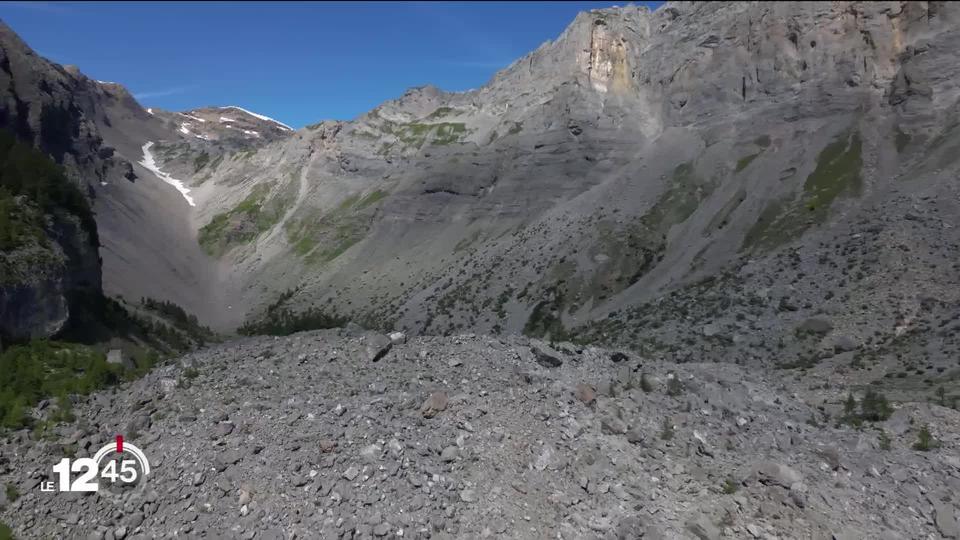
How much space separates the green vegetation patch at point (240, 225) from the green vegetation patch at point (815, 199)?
81.9 meters

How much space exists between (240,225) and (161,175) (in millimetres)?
51100

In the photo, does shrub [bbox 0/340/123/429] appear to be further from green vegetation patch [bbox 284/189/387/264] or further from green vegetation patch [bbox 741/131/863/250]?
green vegetation patch [bbox 284/189/387/264]

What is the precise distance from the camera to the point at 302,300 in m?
78.8

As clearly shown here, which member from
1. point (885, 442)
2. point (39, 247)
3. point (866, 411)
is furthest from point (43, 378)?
point (866, 411)

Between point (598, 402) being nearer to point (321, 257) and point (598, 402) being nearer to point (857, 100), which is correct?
point (857, 100)

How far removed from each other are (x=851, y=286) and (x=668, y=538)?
1152 inches

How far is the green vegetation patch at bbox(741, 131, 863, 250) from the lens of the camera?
1794 inches

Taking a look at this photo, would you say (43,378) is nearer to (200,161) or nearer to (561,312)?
(561,312)

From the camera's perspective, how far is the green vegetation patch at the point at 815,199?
149 feet

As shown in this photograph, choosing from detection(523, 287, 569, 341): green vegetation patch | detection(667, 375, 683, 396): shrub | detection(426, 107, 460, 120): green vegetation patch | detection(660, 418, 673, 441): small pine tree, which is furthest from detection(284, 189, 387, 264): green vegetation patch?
detection(660, 418, 673, 441): small pine tree

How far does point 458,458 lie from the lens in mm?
12852

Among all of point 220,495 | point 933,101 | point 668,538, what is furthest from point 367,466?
point 933,101

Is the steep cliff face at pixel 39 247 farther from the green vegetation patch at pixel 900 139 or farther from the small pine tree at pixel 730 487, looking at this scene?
the green vegetation patch at pixel 900 139

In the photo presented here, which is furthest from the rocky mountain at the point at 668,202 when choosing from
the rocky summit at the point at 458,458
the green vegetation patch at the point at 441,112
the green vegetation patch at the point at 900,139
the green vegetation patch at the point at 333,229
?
the rocky summit at the point at 458,458
